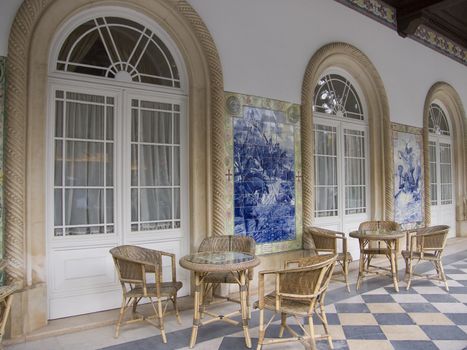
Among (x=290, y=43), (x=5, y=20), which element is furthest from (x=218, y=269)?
(x=290, y=43)

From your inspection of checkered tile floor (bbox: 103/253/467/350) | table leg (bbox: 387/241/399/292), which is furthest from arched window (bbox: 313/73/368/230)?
checkered tile floor (bbox: 103/253/467/350)

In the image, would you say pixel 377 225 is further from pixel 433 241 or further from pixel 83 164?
pixel 83 164

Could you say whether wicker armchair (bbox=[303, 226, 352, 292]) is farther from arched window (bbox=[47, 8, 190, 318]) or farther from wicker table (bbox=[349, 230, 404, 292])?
arched window (bbox=[47, 8, 190, 318])

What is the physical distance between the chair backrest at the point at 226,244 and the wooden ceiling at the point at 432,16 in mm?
5588

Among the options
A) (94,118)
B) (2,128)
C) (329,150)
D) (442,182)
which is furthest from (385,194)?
(2,128)

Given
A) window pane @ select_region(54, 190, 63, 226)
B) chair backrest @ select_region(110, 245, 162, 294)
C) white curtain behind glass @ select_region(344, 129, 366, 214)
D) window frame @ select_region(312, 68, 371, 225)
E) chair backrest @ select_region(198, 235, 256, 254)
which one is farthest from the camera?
white curtain behind glass @ select_region(344, 129, 366, 214)

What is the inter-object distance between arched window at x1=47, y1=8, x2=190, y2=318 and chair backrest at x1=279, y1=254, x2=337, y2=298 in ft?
5.66

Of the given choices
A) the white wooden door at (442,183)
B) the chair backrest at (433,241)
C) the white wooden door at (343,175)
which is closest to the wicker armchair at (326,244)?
the white wooden door at (343,175)

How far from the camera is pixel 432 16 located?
25.5 ft

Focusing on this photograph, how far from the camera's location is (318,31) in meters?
5.76

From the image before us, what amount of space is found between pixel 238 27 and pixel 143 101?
157cm

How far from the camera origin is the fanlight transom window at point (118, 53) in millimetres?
3848

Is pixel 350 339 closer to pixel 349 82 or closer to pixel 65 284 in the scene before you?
pixel 65 284

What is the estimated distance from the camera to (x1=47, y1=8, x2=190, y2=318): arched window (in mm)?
3730
